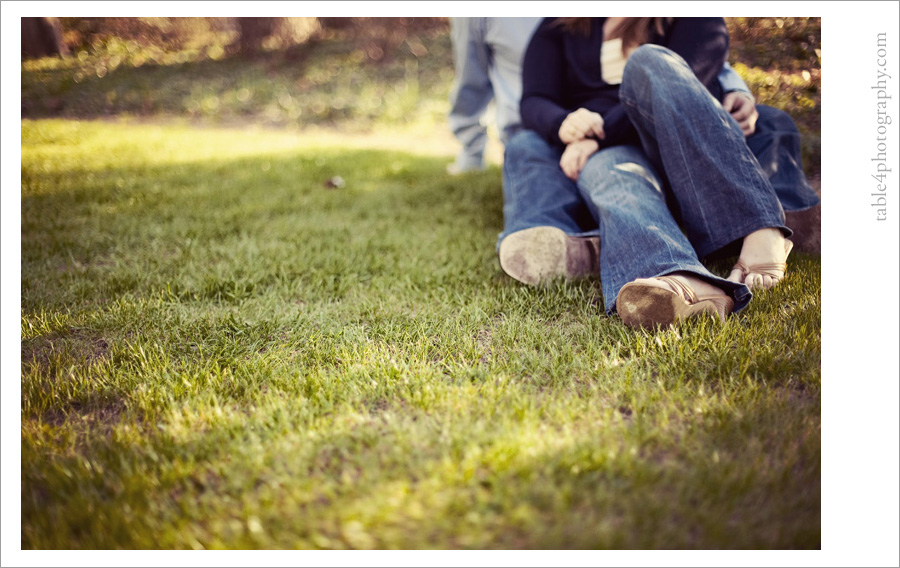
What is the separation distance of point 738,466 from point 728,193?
94cm

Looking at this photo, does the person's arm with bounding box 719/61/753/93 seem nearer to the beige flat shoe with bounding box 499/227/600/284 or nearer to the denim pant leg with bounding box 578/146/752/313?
the denim pant leg with bounding box 578/146/752/313

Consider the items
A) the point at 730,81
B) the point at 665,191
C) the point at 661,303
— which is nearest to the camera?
the point at 661,303

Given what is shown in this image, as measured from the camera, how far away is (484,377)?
1.28 metres

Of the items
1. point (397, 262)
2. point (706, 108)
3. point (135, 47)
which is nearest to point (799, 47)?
point (706, 108)

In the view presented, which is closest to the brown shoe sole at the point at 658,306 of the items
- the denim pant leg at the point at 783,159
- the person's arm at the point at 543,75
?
the denim pant leg at the point at 783,159

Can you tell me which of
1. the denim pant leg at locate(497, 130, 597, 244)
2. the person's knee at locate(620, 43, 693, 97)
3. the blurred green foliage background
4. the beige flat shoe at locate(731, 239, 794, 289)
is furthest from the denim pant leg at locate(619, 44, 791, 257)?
the blurred green foliage background

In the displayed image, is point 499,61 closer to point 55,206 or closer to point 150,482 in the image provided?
point 55,206

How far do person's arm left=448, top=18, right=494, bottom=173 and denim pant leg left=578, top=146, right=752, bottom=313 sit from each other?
5.52 ft

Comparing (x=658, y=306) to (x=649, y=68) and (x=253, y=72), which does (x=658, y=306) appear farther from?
(x=253, y=72)

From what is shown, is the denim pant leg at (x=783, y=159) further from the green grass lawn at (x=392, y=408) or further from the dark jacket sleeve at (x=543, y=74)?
the dark jacket sleeve at (x=543, y=74)

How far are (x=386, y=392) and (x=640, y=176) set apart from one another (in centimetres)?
117

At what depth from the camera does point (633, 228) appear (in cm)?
154

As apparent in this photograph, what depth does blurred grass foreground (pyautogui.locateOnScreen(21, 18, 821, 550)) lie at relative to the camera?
2.96 feet

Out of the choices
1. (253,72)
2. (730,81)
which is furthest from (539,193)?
(253,72)
